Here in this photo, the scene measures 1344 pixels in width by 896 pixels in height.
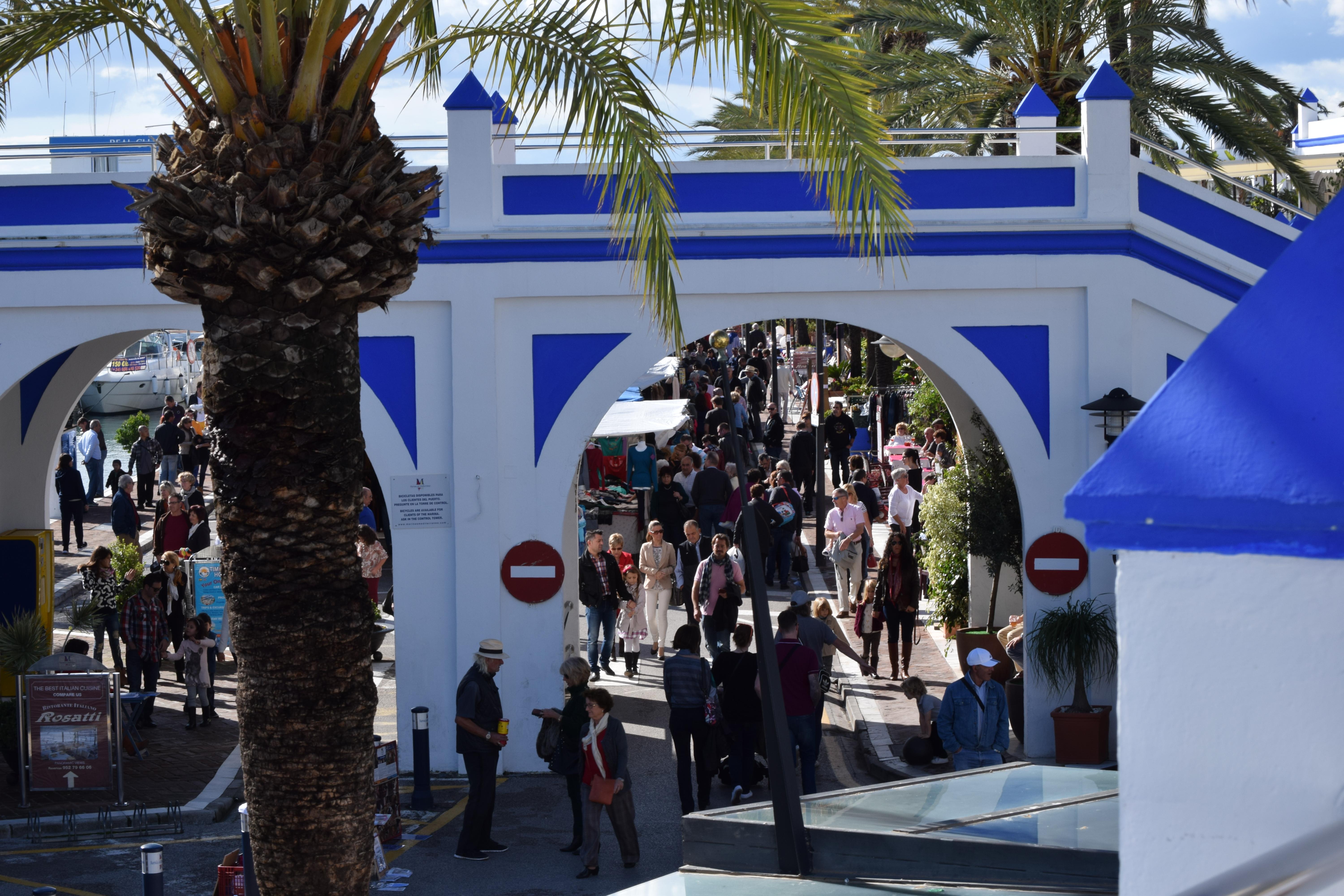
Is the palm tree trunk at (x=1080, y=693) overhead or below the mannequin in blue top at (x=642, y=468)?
below

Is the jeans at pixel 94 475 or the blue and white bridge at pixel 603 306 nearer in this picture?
the blue and white bridge at pixel 603 306

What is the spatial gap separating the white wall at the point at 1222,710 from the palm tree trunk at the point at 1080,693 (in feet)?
36.3

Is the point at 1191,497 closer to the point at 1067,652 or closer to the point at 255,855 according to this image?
the point at 255,855

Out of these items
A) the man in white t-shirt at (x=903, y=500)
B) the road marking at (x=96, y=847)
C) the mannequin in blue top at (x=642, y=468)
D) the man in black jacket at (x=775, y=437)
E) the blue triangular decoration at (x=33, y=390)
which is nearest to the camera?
the road marking at (x=96, y=847)

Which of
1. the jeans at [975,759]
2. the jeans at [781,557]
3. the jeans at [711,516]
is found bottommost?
the jeans at [975,759]

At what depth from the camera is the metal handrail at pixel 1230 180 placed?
12898mm

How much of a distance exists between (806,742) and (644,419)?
1297 centimetres

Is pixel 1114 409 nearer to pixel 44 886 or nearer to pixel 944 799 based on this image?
pixel 944 799

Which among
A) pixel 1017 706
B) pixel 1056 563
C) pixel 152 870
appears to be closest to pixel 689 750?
pixel 1017 706

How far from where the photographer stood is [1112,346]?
43.9ft

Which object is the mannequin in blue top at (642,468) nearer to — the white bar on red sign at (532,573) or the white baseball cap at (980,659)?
the white bar on red sign at (532,573)

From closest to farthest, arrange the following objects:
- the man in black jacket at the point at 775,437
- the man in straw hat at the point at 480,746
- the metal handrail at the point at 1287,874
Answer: the metal handrail at the point at 1287,874, the man in straw hat at the point at 480,746, the man in black jacket at the point at 775,437

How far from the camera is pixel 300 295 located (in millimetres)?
5695

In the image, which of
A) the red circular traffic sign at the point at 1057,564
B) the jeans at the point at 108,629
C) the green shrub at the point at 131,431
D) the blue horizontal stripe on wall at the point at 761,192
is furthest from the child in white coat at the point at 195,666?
the green shrub at the point at 131,431
